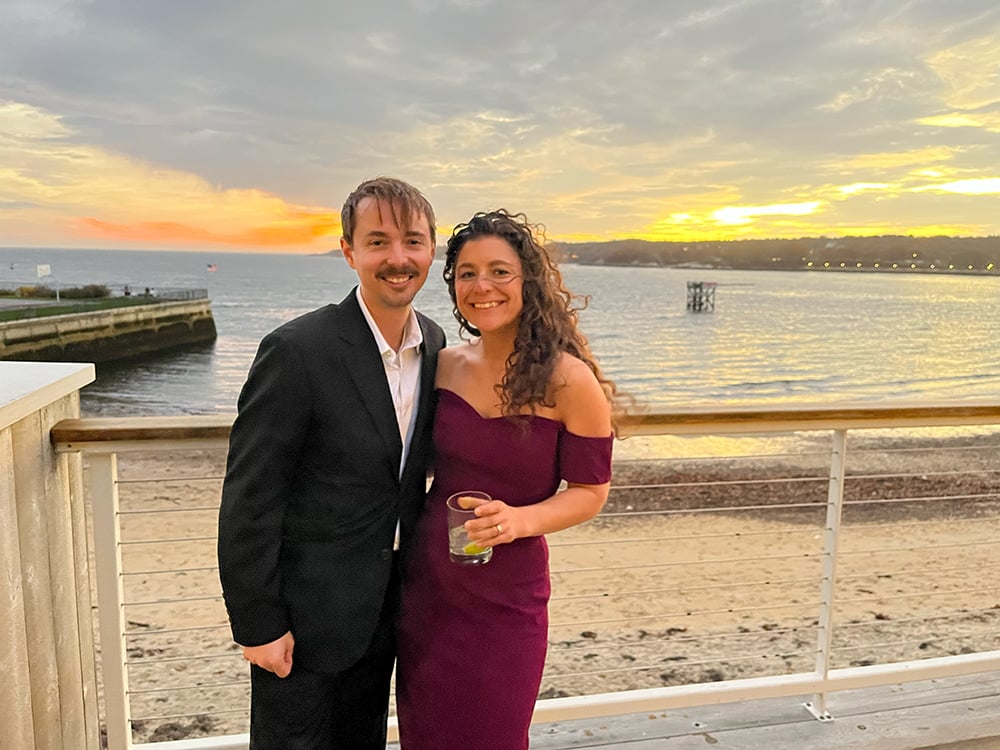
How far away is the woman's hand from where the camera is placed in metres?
1.43

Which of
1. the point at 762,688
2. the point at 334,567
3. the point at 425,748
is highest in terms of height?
the point at 334,567

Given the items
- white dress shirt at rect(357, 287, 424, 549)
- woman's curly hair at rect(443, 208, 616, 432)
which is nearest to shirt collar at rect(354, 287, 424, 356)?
white dress shirt at rect(357, 287, 424, 549)

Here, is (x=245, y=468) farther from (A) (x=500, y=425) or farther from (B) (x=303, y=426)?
(A) (x=500, y=425)

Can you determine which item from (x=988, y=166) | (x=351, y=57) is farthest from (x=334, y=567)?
(x=351, y=57)

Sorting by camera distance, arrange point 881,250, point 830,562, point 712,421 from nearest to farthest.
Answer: point 712,421 → point 830,562 → point 881,250

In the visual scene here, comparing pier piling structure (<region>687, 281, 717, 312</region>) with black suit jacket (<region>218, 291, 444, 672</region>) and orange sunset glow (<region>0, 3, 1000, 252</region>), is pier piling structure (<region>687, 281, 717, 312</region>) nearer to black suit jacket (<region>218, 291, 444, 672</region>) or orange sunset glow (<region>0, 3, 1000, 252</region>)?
orange sunset glow (<region>0, 3, 1000, 252</region>)

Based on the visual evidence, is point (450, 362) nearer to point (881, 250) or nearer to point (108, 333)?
point (108, 333)

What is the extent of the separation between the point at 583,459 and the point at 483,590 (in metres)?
0.37

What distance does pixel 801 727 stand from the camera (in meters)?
2.40

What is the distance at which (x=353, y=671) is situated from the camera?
5.44 ft

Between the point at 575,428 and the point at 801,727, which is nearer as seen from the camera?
the point at 575,428

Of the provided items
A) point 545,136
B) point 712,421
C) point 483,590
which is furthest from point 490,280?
point 545,136

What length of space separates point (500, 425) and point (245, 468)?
1.78ft

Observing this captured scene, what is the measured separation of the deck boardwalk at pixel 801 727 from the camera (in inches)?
91.0
